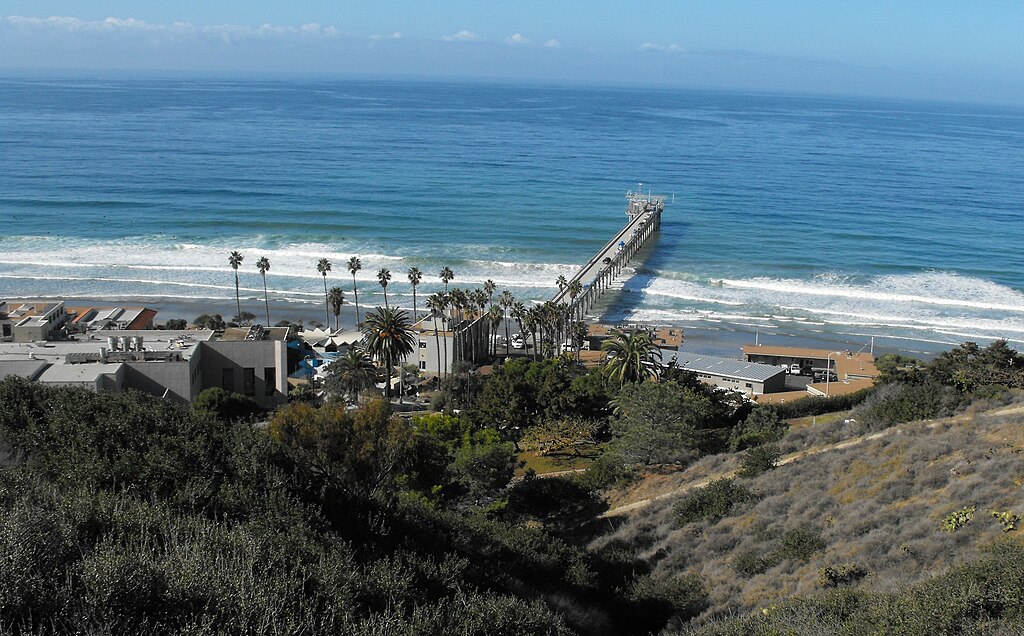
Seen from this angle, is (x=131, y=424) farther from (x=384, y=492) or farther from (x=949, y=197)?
(x=949, y=197)

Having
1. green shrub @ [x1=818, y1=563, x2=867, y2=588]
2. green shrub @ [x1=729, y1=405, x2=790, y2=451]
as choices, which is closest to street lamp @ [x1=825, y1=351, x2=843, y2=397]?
green shrub @ [x1=729, y1=405, x2=790, y2=451]

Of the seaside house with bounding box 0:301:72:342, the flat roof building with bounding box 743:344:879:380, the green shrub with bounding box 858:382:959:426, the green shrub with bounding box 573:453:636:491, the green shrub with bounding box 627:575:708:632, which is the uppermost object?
the green shrub with bounding box 858:382:959:426

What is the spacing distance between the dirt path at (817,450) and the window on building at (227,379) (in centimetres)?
1926

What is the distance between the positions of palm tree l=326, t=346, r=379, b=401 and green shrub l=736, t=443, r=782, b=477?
17.3 m

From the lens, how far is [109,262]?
223 feet

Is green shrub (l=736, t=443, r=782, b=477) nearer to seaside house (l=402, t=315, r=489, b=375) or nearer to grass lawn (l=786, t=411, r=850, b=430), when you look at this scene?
grass lawn (l=786, t=411, r=850, b=430)

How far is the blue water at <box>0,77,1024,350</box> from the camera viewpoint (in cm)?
6116

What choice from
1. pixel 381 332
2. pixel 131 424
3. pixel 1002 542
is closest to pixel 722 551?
pixel 1002 542

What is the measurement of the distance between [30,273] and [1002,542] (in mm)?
65018

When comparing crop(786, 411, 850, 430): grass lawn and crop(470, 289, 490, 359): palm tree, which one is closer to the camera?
crop(786, 411, 850, 430): grass lawn

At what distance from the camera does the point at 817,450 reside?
80.9 ft

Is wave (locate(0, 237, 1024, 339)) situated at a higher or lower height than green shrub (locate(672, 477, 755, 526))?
lower

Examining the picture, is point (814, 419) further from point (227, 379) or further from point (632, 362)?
point (227, 379)

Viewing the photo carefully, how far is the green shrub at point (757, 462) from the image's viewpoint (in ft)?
74.7
